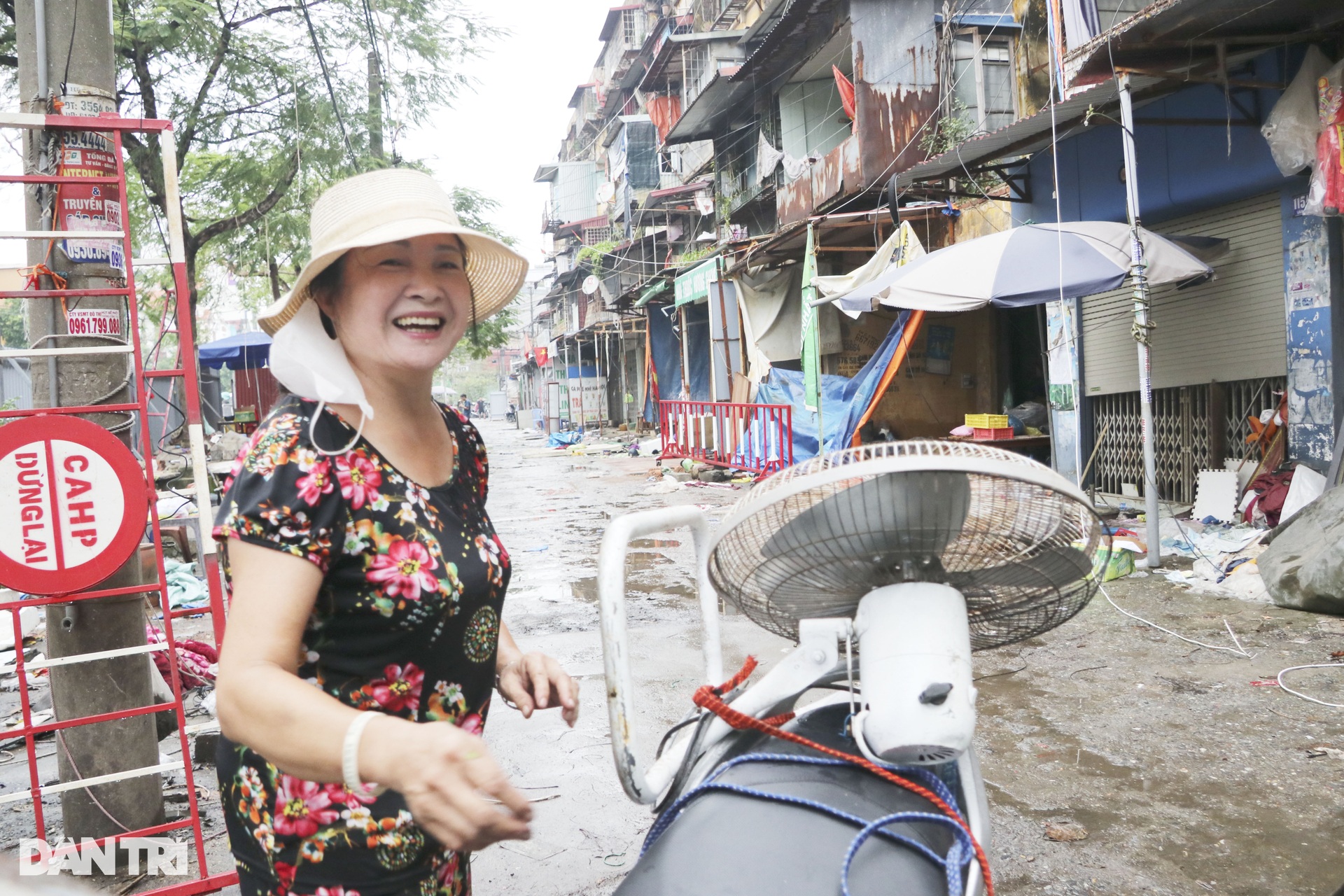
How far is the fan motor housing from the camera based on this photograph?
4.34 feet

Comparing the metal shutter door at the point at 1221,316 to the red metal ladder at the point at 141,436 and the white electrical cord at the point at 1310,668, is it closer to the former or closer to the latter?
the white electrical cord at the point at 1310,668

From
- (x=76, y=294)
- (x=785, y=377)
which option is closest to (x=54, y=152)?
(x=76, y=294)

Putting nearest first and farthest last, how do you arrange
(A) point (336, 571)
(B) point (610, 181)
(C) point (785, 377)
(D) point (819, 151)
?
(A) point (336, 571) < (C) point (785, 377) < (D) point (819, 151) < (B) point (610, 181)

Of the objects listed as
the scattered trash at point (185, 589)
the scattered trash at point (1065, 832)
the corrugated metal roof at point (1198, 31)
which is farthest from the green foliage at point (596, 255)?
the scattered trash at point (1065, 832)

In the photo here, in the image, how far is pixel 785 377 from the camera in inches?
506

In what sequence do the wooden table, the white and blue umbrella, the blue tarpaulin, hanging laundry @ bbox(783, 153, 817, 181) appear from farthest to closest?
hanging laundry @ bbox(783, 153, 817, 181), the blue tarpaulin, the wooden table, the white and blue umbrella

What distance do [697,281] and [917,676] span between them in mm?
15871

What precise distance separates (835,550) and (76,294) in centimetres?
260

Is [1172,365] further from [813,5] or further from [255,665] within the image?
[255,665]

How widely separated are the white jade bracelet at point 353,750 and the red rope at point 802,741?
1.62 feet

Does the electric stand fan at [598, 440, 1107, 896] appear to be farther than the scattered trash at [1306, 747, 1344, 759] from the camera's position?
No

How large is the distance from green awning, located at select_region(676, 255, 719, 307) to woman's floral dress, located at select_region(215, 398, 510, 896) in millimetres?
14097

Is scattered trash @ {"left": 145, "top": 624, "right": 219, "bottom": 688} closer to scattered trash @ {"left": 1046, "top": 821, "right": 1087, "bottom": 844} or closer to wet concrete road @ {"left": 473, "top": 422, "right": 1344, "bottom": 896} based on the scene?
wet concrete road @ {"left": 473, "top": 422, "right": 1344, "bottom": 896}

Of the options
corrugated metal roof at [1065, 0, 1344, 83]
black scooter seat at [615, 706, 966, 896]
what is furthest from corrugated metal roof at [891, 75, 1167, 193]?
black scooter seat at [615, 706, 966, 896]
